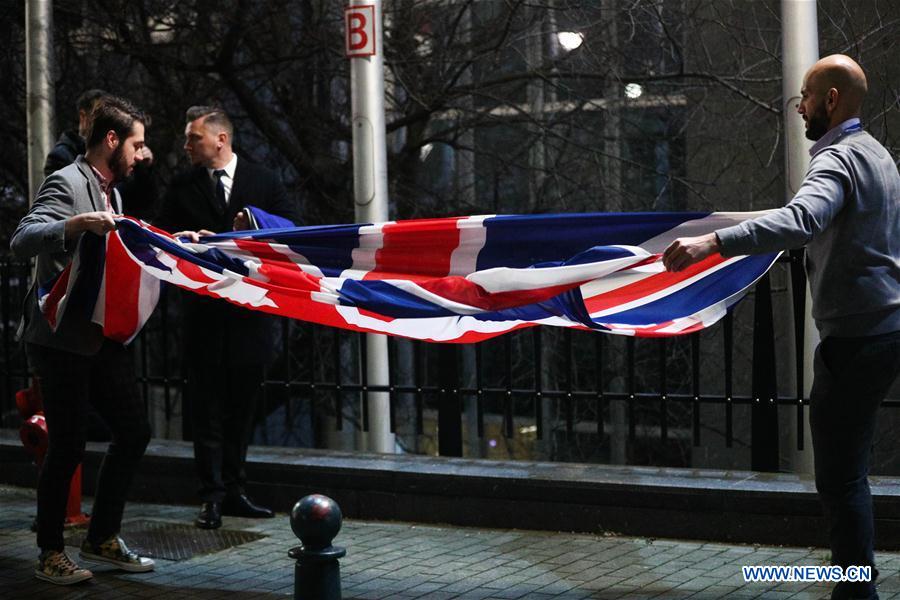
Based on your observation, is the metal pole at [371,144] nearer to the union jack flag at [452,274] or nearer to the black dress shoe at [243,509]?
the black dress shoe at [243,509]

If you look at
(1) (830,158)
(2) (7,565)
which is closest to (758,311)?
(1) (830,158)

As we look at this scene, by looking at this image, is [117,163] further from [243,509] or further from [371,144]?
[371,144]

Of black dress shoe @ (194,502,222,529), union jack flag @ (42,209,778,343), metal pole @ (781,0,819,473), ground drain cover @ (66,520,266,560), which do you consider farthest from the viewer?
metal pole @ (781,0,819,473)

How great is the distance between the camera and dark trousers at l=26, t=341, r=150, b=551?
215 inches

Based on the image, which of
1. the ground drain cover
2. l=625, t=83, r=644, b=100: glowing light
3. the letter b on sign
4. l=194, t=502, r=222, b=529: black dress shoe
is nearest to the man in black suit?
l=194, t=502, r=222, b=529: black dress shoe

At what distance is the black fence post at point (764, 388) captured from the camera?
640cm

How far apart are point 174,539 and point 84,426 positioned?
1154 millimetres

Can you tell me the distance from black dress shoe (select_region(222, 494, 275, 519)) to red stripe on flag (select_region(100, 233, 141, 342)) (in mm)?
1549

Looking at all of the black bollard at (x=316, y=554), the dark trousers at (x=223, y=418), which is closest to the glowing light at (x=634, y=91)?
the dark trousers at (x=223, y=418)

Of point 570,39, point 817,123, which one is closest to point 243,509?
point 817,123

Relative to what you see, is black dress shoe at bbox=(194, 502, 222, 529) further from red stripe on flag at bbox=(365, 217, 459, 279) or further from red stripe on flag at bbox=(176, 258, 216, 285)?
red stripe on flag at bbox=(365, 217, 459, 279)

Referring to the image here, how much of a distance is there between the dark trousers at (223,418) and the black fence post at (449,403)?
1.09 meters

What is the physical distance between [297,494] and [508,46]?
6448mm

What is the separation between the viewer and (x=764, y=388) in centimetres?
643
